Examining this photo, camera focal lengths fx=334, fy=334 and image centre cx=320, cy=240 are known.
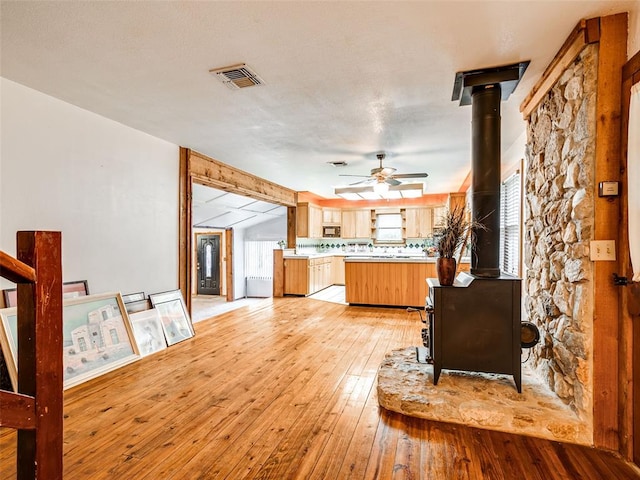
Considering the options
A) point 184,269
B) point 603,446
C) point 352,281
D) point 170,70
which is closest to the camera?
point 603,446

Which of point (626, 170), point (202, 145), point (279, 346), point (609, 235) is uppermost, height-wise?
point (202, 145)

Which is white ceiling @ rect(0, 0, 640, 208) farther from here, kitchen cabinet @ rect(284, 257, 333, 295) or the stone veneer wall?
kitchen cabinet @ rect(284, 257, 333, 295)

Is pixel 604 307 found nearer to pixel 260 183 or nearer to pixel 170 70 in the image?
pixel 170 70

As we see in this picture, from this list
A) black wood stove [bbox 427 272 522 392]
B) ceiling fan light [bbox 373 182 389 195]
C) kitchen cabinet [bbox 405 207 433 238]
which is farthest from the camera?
kitchen cabinet [bbox 405 207 433 238]

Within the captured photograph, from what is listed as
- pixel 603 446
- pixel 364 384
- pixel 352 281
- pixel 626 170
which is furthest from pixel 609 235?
pixel 352 281

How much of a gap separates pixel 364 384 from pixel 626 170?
2293 millimetres

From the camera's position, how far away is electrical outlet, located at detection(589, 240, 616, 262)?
1.86 meters

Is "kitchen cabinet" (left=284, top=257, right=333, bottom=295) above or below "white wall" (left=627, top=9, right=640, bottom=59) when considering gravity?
→ below

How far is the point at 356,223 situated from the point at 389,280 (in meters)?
3.48

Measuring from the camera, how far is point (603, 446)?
1.92 metres

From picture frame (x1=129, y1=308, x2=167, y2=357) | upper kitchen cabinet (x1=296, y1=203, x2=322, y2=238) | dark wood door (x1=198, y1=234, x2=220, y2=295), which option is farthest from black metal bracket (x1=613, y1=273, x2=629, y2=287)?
dark wood door (x1=198, y1=234, x2=220, y2=295)

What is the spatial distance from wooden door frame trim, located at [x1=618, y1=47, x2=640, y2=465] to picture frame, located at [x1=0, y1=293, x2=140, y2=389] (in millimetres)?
3839

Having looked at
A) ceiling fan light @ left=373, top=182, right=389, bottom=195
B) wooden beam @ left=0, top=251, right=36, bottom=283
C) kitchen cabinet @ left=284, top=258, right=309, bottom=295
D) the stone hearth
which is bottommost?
the stone hearth

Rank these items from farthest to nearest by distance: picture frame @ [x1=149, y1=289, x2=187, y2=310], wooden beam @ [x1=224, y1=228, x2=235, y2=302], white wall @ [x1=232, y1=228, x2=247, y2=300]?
white wall @ [x1=232, y1=228, x2=247, y2=300], wooden beam @ [x1=224, y1=228, x2=235, y2=302], picture frame @ [x1=149, y1=289, x2=187, y2=310]
